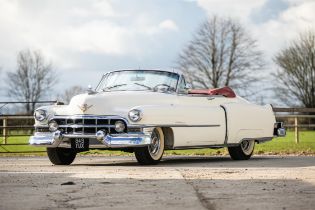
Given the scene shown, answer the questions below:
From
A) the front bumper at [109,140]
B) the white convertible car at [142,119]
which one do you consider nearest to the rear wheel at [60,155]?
the white convertible car at [142,119]

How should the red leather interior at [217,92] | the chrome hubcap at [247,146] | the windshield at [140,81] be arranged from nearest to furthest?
the windshield at [140,81] → the red leather interior at [217,92] → the chrome hubcap at [247,146]

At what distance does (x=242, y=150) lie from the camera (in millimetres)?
15680

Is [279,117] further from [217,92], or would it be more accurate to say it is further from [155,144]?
[155,144]

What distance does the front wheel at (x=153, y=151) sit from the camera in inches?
508

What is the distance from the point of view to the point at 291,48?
63.9 m

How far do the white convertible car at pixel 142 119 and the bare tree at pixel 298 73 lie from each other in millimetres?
48660

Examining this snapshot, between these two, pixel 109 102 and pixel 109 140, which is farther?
pixel 109 102

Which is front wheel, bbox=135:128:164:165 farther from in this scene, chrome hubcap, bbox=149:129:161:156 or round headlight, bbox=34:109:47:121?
round headlight, bbox=34:109:47:121

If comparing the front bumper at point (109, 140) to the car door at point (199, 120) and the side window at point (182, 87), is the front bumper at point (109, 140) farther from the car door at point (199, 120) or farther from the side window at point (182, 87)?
the side window at point (182, 87)

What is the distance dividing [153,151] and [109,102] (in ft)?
3.92

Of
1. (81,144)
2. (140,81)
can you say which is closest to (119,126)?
(81,144)

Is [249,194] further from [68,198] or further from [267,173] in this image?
[267,173]

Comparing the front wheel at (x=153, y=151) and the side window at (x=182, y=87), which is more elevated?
the side window at (x=182, y=87)

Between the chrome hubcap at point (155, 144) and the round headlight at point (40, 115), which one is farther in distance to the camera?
the round headlight at point (40, 115)
